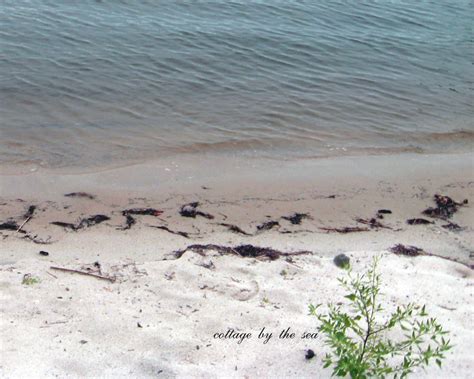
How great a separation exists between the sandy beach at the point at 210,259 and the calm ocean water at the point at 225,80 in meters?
0.64

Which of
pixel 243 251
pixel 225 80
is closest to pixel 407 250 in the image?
pixel 243 251

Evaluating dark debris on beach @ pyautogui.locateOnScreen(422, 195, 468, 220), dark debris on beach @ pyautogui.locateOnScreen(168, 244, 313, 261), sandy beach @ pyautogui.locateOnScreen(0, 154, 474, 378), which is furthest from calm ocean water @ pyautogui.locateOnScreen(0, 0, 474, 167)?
dark debris on beach @ pyautogui.locateOnScreen(168, 244, 313, 261)

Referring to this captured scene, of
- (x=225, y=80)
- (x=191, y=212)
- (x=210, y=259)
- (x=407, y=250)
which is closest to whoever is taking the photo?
(x=210, y=259)

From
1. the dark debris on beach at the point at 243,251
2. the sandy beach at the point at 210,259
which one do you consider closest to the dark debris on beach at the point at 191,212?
the sandy beach at the point at 210,259

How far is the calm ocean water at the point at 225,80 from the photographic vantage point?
25.1 feet

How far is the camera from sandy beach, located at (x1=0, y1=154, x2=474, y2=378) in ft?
12.5

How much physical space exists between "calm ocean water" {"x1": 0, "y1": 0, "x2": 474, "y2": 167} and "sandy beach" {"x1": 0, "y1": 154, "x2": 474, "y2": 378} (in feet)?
2.11

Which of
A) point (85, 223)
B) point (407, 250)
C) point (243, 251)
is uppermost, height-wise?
point (407, 250)

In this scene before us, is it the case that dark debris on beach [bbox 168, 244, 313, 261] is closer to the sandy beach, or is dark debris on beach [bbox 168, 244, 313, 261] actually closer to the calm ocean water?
the sandy beach

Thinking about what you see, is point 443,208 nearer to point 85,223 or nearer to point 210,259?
point 210,259

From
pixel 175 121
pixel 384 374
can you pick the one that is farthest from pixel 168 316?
pixel 175 121

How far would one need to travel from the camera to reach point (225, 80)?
9.43 meters

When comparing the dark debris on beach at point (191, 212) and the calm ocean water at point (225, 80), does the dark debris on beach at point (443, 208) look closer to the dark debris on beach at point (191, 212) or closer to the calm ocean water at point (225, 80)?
the calm ocean water at point (225, 80)

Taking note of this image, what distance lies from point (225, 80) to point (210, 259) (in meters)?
4.85
